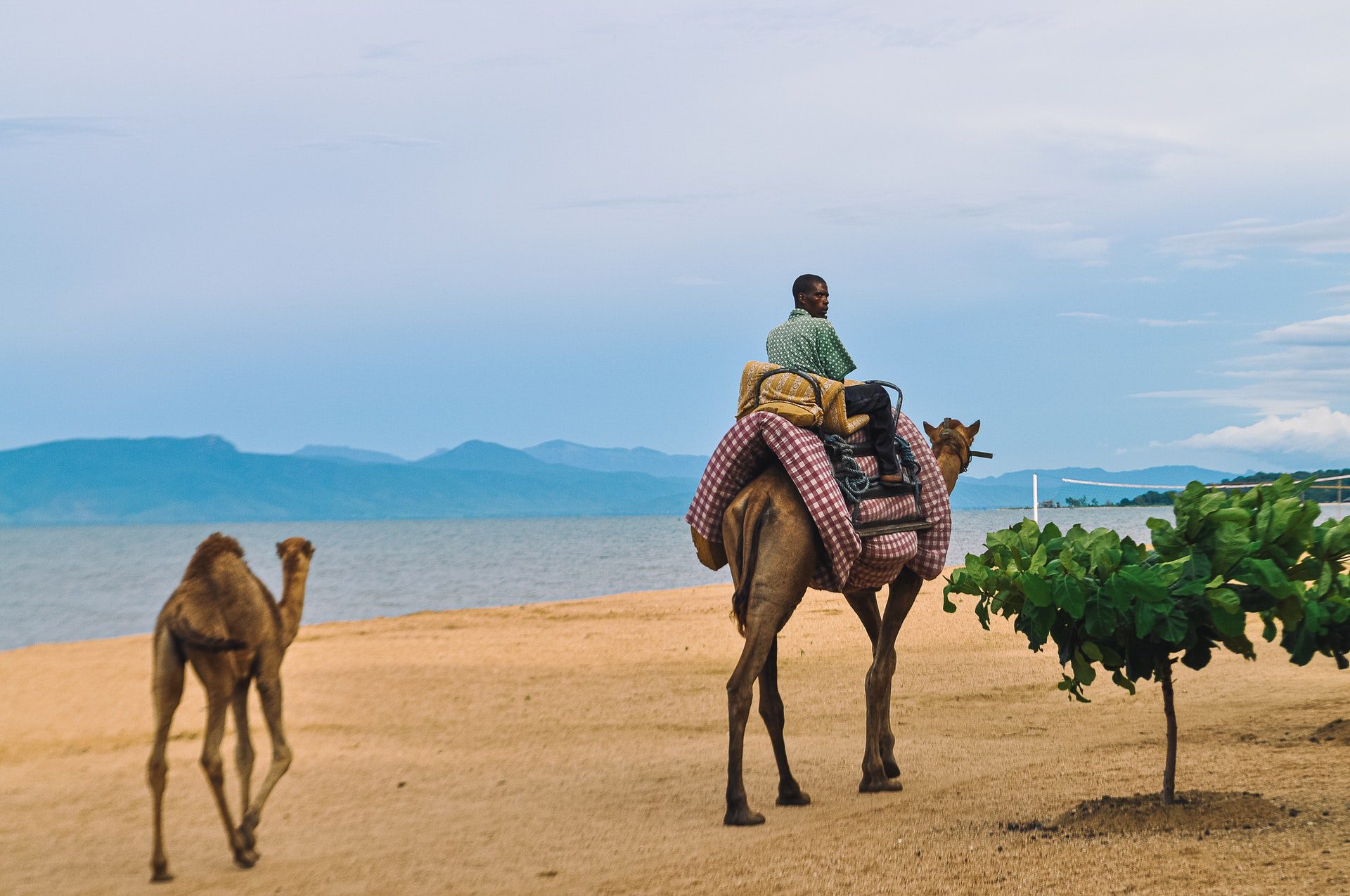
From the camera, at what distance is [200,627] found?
21.7 ft

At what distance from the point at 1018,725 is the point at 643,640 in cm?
788

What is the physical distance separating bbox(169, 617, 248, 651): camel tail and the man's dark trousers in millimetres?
4420

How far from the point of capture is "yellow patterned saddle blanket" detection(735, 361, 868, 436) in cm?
822

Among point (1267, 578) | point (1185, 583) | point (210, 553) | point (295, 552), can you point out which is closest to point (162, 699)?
point (210, 553)

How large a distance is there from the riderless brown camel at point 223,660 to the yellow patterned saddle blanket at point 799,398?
133 inches

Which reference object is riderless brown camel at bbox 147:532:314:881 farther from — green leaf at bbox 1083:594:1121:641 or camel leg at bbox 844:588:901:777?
green leaf at bbox 1083:594:1121:641

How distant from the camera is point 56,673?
15234 mm

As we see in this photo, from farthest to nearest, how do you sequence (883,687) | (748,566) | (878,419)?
1. (883,687)
2. (878,419)
3. (748,566)

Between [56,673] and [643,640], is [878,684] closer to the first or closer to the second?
[643,640]

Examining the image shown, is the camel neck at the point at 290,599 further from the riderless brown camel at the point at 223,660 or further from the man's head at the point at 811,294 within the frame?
the man's head at the point at 811,294

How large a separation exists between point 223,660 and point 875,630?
521cm

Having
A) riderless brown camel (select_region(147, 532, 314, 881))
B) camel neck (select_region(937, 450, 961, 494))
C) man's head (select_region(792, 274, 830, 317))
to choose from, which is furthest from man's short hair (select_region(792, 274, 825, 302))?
riderless brown camel (select_region(147, 532, 314, 881))

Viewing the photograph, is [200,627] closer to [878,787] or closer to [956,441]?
[878,787]

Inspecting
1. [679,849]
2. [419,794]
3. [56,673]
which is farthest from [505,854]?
[56,673]
